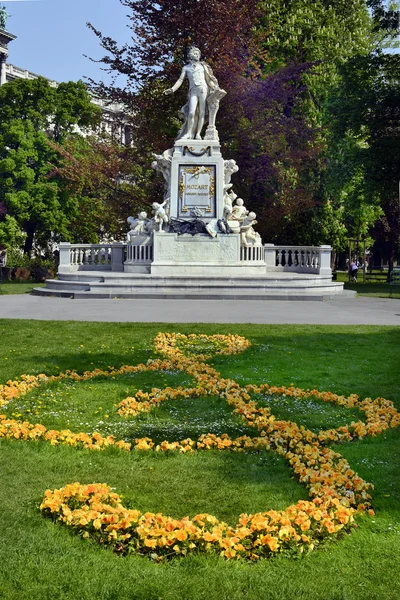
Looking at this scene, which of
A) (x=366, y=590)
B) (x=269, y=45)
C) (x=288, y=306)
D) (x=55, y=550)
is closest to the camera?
(x=366, y=590)

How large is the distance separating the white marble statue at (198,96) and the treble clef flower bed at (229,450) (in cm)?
1935

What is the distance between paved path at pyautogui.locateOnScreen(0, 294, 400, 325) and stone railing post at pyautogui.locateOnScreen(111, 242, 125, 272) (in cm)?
671

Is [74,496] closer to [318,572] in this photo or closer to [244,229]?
[318,572]

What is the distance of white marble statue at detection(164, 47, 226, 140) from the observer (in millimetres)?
27953

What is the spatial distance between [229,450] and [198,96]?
23464mm

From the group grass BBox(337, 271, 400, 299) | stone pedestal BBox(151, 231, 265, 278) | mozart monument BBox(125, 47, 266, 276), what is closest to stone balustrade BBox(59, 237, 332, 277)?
mozart monument BBox(125, 47, 266, 276)

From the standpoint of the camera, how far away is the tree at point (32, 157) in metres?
49.0

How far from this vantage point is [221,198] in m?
26.9

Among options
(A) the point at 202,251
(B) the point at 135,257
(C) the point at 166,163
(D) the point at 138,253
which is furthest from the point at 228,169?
(B) the point at 135,257

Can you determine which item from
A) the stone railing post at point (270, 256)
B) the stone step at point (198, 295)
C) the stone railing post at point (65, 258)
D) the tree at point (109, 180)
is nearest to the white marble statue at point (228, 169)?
the stone railing post at point (270, 256)

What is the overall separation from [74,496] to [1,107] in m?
49.7

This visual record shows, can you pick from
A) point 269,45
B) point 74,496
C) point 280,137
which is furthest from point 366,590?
point 269,45

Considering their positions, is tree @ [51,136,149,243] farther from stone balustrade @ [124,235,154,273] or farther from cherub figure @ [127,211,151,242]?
stone balustrade @ [124,235,154,273]

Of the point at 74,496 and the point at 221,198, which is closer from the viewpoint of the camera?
the point at 74,496
